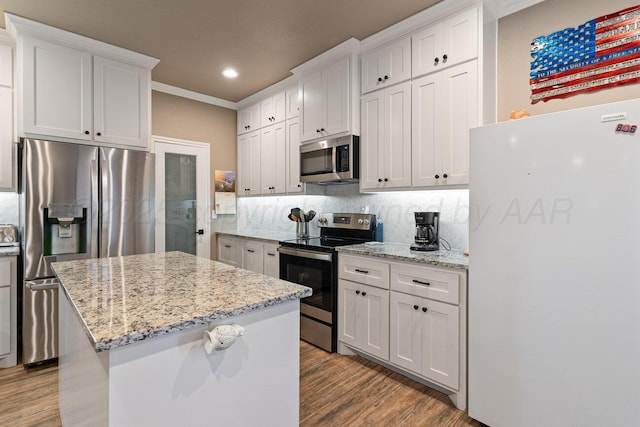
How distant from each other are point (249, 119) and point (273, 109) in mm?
560

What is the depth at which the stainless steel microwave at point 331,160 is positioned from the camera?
3.00m

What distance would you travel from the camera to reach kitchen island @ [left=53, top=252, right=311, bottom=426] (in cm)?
92

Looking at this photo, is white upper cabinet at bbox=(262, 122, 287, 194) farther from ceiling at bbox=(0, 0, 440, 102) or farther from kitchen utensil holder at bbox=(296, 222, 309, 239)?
ceiling at bbox=(0, 0, 440, 102)

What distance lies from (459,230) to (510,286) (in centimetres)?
94

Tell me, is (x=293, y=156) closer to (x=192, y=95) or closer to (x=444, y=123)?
(x=192, y=95)

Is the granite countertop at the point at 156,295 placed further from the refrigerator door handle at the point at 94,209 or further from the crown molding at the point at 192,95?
the crown molding at the point at 192,95

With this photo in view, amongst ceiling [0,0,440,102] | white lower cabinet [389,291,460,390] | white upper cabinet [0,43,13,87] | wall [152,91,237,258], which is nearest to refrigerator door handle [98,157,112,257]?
white upper cabinet [0,43,13,87]

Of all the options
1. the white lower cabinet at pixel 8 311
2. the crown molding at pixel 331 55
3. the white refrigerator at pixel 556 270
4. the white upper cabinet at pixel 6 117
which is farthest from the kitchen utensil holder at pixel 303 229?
the white upper cabinet at pixel 6 117

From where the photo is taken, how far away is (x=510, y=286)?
1.73m

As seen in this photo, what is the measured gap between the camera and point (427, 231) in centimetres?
257

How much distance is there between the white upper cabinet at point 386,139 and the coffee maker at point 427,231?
0.95ft

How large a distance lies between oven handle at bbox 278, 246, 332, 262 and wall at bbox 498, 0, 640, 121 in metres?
1.70

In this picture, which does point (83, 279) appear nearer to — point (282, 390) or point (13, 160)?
point (282, 390)

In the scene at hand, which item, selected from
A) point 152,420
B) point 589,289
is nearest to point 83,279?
point 152,420
